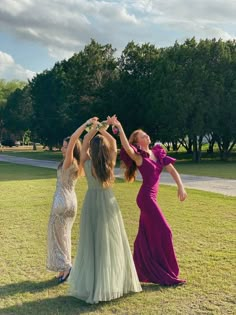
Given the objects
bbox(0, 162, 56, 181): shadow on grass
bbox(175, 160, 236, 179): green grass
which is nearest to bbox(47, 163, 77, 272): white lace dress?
bbox(0, 162, 56, 181): shadow on grass

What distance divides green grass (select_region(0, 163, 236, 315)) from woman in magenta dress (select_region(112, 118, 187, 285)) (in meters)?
0.17

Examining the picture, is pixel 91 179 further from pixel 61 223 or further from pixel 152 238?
pixel 152 238

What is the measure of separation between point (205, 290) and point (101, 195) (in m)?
1.74

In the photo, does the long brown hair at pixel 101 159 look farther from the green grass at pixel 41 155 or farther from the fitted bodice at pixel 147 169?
the green grass at pixel 41 155

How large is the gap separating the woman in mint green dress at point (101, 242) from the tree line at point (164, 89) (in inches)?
1099

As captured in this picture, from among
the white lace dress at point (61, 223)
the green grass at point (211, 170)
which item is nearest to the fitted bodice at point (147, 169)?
the white lace dress at point (61, 223)

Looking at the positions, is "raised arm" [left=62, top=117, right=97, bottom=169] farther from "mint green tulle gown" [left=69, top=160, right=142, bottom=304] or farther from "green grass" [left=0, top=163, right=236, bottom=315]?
"green grass" [left=0, top=163, right=236, bottom=315]

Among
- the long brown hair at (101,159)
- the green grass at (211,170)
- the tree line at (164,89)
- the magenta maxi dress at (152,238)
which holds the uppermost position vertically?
the tree line at (164,89)

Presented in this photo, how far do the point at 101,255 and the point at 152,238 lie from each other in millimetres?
832

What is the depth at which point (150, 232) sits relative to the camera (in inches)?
206

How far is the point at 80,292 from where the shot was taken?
4.78 metres

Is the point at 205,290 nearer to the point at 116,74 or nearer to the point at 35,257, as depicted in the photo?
the point at 35,257

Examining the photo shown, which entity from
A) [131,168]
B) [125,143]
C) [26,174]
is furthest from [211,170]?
[125,143]

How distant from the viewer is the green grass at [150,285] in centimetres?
466
